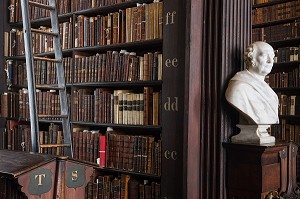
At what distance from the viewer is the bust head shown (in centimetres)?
282

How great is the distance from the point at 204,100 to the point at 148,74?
0.59 meters

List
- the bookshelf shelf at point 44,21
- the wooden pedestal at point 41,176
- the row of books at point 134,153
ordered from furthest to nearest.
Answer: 1. the bookshelf shelf at point 44,21
2. the row of books at point 134,153
3. the wooden pedestal at point 41,176

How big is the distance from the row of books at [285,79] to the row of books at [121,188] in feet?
6.17

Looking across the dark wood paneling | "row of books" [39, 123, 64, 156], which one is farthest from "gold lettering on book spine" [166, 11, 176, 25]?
"row of books" [39, 123, 64, 156]

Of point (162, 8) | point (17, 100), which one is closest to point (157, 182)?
point (162, 8)

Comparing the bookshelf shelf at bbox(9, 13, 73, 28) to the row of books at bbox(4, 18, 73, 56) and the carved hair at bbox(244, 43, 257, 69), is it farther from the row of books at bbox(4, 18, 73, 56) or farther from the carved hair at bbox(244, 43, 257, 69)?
the carved hair at bbox(244, 43, 257, 69)

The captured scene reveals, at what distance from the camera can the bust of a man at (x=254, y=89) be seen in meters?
2.82

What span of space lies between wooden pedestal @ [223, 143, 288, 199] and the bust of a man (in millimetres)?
188

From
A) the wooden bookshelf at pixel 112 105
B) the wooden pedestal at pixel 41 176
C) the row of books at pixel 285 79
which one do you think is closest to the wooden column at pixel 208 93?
the wooden bookshelf at pixel 112 105

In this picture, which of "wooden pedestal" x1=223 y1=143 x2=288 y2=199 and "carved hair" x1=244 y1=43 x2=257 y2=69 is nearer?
"wooden pedestal" x1=223 y1=143 x2=288 y2=199

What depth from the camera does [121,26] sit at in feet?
11.9

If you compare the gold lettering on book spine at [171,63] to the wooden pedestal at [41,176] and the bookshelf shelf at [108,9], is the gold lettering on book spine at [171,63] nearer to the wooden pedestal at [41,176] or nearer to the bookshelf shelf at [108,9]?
the bookshelf shelf at [108,9]

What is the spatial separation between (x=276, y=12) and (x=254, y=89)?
1.98 metres

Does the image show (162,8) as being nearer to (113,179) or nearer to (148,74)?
(148,74)
